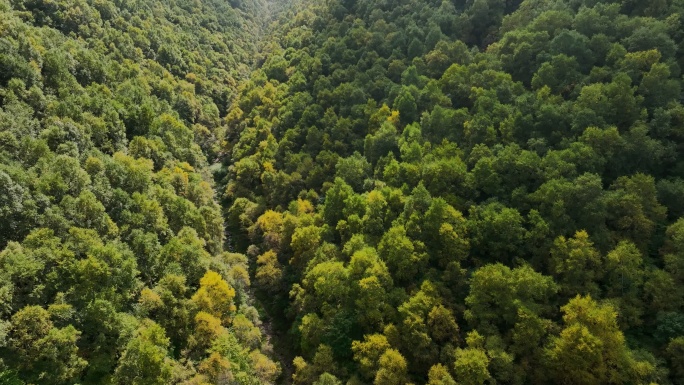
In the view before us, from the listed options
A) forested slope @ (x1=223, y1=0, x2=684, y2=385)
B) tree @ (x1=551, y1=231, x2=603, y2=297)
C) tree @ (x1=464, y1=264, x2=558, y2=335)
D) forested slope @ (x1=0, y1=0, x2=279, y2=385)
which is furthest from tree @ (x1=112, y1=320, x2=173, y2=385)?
tree @ (x1=551, y1=231, x2=603, y2=297)

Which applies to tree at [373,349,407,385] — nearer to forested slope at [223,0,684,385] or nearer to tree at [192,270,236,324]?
forested slope at [223,0,684,385]

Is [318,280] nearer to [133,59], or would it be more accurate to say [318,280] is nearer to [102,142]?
[102,142]

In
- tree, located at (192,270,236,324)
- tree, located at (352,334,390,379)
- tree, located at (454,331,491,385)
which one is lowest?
tree, located at (454,331,491,385)

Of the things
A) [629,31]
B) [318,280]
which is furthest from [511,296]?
[629,31]

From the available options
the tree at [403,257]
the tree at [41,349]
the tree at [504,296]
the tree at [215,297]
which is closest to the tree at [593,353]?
the tree at [504,296]

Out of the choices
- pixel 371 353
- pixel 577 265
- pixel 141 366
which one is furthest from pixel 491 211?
pixel 141 366

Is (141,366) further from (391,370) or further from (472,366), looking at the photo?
(472,366)
